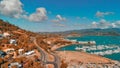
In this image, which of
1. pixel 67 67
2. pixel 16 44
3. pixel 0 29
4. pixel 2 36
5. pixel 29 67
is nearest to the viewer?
pixel 29 67

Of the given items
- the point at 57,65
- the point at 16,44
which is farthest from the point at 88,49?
the point at 57,65

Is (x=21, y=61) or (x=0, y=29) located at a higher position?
(x=0, y=29)

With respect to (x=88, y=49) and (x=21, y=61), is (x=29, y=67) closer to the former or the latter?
(x=21, y=61)

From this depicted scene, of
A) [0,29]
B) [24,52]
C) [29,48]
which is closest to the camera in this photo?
[24,52]

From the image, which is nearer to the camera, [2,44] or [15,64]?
[15,64]

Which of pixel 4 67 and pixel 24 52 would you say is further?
pixel 24 52

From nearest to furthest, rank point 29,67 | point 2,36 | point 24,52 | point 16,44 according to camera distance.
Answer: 1. point 29,67
2. point 24,52
3. point 16,44
4. point 2,36

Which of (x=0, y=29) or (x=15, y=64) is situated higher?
(x=0, y=29)

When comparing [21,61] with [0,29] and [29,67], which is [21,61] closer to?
[29,67]

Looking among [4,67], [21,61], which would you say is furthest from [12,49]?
[4,67]
